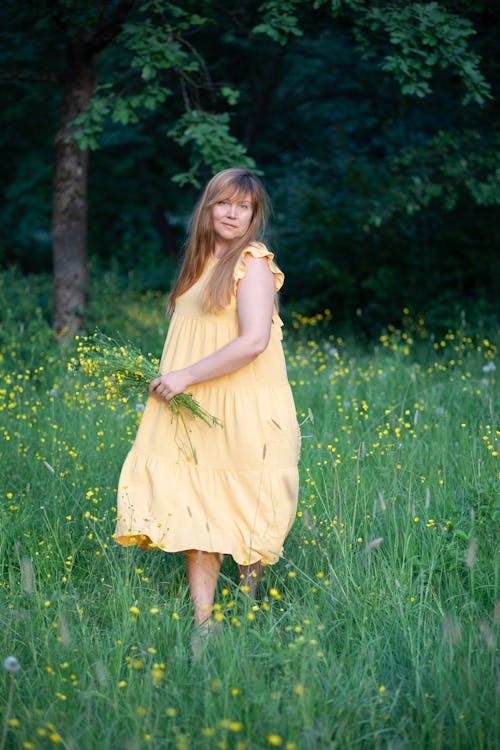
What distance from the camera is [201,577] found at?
10.7 feet

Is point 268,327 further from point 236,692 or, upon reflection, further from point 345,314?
point 345,314

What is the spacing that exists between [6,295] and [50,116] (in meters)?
4.15

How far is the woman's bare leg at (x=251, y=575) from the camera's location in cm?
328

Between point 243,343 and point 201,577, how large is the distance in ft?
3.03

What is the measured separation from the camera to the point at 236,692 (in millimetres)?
2398

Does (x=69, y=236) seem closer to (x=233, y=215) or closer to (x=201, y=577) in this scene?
(x=233, y=215)

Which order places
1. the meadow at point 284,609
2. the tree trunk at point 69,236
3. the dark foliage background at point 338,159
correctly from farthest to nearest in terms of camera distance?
the dark foliage background at point 338,159 → the tree trunk at point 69,236 → the meadow at point 284,609

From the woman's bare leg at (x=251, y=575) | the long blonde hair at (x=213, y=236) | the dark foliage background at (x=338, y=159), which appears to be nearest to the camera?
the long blonde hair at (x=213, y=236)

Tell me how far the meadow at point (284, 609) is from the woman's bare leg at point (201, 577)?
0.06 metres

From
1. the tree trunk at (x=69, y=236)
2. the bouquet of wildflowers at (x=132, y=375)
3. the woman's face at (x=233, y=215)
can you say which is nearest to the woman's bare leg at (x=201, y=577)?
the bouquet of wildflowers at (x=132, y=375)

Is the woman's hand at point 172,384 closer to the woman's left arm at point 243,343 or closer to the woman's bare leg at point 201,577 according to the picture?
the woman's left arm at point 243,343

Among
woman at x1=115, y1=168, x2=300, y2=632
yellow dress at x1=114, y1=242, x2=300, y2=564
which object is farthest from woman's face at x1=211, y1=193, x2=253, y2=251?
yellow dress at x1=114, y1=242, x2=300, y2=564

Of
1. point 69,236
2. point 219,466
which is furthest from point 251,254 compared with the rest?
point 69,236

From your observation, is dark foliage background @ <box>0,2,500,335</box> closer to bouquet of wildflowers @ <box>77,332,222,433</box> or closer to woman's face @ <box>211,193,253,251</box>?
woman's face @ <box>211,193,253,251</box>
